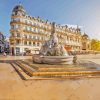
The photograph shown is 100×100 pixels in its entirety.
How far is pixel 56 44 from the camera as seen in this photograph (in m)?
17.0

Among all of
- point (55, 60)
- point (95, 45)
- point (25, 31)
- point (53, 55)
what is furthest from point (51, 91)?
point (95, 45)

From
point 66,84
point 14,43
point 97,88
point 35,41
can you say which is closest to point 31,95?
point 66,84

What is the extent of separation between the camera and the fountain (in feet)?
48.5

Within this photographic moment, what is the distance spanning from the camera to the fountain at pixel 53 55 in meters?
14.8

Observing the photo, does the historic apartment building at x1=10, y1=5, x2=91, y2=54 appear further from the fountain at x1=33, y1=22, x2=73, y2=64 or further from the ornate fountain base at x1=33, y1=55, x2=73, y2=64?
the ornate fountain base at x1=33, y1=55, x2=73, y2=64

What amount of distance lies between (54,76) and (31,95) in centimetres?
358

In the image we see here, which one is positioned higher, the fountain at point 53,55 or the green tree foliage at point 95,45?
the green tree foliage at point 95,45

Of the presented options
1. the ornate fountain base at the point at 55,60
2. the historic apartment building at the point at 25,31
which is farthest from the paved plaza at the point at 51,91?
the historic apartment building at the point at 25,31

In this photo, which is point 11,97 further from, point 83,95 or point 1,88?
point 83,95

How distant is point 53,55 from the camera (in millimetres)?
16641

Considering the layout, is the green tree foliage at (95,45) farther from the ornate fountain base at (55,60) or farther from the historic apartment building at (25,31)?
the ornate fountain base at (55,60)

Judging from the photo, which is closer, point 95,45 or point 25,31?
point 25,31

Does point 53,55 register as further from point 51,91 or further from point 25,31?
point 25,31

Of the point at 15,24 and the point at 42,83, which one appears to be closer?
the point at 42,83
